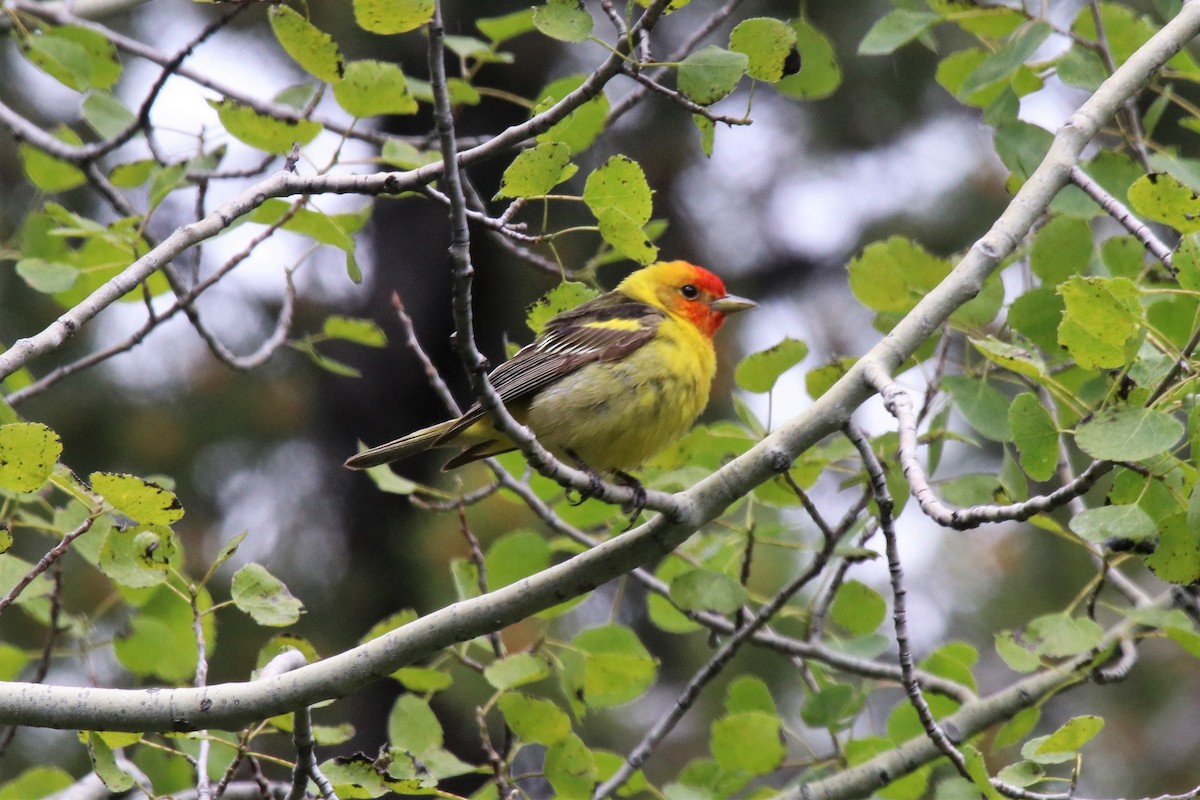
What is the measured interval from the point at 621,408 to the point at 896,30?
1459mm

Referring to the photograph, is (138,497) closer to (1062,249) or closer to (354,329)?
(354,329)

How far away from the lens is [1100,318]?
256 cm

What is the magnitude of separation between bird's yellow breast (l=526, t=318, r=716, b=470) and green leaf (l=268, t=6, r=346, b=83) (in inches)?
58.2

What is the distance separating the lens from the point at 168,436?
784cm

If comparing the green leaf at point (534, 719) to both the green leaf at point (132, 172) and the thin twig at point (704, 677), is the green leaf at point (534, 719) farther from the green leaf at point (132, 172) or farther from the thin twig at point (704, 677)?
the green leaf at point (132, 172)

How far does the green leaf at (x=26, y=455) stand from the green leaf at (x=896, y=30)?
252 centimetres

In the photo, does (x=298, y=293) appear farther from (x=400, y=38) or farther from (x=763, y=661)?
(x=763, y=661)

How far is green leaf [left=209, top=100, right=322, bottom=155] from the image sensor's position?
3.31 meters

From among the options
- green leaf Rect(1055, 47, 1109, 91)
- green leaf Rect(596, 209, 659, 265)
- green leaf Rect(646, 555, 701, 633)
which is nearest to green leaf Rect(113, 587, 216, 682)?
green leaf Rect(646, 555, 701, 633)

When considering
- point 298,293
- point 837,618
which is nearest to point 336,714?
point 298,293

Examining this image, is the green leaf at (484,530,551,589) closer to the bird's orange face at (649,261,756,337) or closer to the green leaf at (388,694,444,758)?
the green leaf at (388,694,444,758)

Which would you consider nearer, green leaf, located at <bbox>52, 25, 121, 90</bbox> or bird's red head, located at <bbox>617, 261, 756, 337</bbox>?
green leaf, located at <bbox>52, 25, 121, 90</bbox>

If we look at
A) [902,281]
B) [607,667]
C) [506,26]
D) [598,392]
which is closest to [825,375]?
[902,281]

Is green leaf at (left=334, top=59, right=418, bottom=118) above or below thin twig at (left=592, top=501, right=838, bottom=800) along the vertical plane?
above
